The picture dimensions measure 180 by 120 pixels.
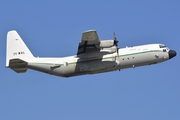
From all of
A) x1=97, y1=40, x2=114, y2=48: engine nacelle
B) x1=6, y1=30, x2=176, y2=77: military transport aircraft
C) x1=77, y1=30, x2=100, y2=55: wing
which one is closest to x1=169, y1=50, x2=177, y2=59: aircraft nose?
x1=6, y1=30, x2=176, y2=77: military transport aircraft

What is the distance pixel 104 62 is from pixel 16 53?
761 centimetres

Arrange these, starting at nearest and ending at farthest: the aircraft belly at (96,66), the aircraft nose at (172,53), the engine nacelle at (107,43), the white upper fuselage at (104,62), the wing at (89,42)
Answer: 1. the wing at (89,42)
2. the engine nacelle at (107,43)
3. the aircraft belly at (96,66)
4. the white upper fuselage at (104,62)
5. the aircraft nose at (172,53)

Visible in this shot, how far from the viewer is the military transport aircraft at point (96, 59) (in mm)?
32406

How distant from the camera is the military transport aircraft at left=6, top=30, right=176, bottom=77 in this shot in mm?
32406

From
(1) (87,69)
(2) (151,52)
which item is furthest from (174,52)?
(1) (87,69)

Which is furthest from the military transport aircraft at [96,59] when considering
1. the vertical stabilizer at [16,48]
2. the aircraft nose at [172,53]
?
the vertical stabilizer at [16,48]

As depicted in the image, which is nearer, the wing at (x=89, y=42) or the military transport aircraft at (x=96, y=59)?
the wing at (x=89, y=42)

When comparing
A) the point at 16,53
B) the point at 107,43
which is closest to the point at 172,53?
the point at 107,43

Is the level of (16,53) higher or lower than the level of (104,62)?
higher

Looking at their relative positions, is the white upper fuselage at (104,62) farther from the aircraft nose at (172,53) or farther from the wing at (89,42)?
the wing at (89,42)

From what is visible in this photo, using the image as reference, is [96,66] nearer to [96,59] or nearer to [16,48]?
[96,59]

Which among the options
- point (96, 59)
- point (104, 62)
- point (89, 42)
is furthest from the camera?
point (96, 59)

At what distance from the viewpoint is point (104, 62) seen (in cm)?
3244

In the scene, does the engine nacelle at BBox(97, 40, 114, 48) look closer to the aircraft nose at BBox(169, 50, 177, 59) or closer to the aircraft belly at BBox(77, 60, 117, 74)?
the aircraft belly at BBox(77, 60, 117, 74)
